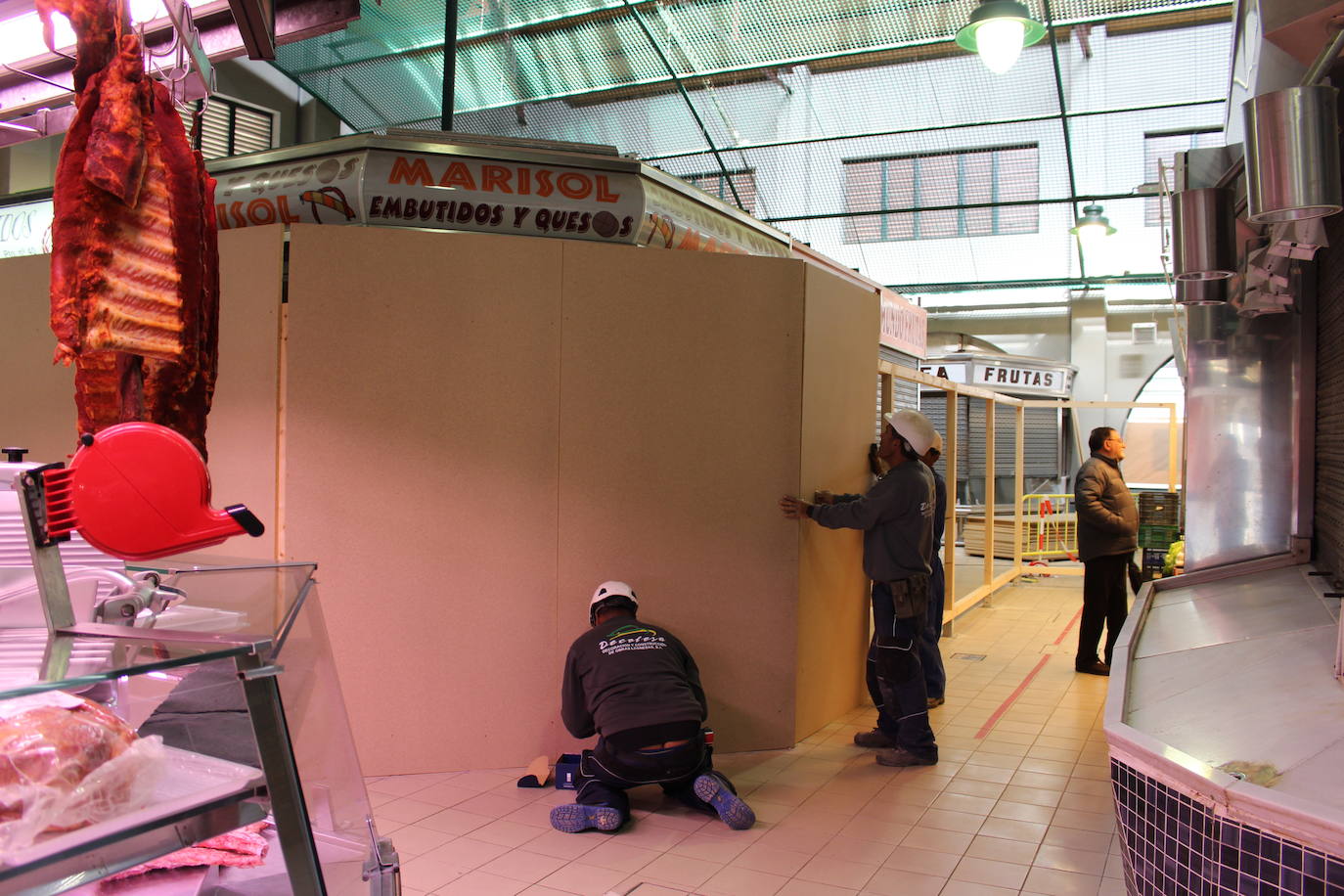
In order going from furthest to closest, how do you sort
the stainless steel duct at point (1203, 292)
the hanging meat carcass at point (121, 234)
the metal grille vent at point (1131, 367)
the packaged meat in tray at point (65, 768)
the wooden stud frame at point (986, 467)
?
the metal grille vent at point (1131, 367)
the wooden stud frame at point (986, 467)
the stainless steel duct at point (1203, 292)
the hanging meat carcass at point (121, 234)
the packaged meat in tray at point (65, 768)

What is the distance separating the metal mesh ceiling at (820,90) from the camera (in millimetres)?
10719

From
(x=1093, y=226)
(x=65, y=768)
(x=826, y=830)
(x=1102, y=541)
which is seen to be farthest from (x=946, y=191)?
(x=65, y=768)

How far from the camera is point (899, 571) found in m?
5.15

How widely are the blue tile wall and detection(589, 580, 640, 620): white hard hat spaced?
8.56 ft

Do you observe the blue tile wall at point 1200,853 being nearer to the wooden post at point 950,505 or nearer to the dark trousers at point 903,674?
the dark trousers at point 903,674

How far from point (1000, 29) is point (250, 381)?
19.0 feet

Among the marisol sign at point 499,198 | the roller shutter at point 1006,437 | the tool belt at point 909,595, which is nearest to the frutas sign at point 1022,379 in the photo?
the roller shutter at point 1006,437

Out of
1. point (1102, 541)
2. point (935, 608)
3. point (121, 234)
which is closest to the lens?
point (121, 234)

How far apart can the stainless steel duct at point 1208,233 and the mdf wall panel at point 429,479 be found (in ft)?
9.07

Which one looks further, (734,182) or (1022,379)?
(1022,379)

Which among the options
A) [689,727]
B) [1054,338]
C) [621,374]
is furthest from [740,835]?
[1054,338]

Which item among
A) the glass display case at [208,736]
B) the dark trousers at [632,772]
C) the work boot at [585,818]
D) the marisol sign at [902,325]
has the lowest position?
the work boot at [585,818]

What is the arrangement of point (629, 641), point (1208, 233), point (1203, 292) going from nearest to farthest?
1. point (1208, 233)
2. point (1203, 292)
3. point (629, 641)

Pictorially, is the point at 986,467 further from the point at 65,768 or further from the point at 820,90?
the point at 65,768
